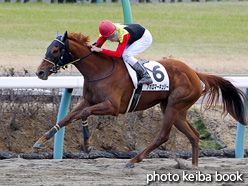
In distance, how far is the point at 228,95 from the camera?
19.4ft

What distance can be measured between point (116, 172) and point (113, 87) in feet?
2.73

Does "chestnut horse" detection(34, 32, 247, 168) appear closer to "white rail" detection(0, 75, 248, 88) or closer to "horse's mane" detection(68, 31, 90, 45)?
Answer: "horse's mane" detection(68, 31, 90, 45)

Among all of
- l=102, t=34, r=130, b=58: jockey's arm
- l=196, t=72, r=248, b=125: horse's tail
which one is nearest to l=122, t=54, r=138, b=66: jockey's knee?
l=102, t=34, r=130, b=58: jockey's arm

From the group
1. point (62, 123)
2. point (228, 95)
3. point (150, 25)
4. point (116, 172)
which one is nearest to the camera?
point (62, 123)

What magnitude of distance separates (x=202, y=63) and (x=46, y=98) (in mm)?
8857

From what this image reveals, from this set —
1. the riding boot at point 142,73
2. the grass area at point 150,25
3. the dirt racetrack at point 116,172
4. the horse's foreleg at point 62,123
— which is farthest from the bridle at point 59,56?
the grass area at point 150,25

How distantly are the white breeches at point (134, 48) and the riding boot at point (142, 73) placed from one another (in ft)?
0.15

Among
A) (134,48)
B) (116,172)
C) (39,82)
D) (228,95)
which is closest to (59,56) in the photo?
(39,82)

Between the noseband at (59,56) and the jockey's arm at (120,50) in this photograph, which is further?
the jockey's arm at (120,50)

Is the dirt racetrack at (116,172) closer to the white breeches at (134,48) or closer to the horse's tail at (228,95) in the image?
the horse's tail at (228,95)

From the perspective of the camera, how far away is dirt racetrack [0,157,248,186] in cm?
456

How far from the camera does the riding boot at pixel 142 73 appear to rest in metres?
5.17

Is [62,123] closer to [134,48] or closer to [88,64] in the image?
[88,64]

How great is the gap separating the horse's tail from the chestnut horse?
0.4 inches
